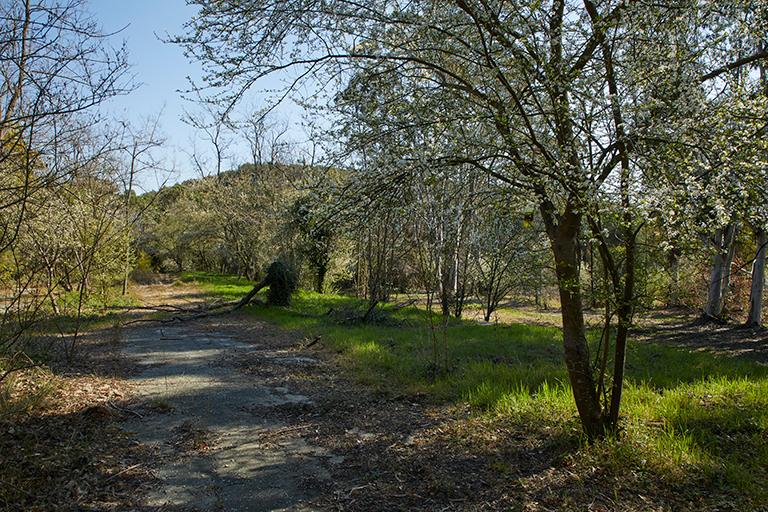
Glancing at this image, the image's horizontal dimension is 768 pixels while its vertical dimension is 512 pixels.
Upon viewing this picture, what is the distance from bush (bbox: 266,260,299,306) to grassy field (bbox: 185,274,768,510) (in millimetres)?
5909

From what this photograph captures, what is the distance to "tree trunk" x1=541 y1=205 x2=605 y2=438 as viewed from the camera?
4289mm

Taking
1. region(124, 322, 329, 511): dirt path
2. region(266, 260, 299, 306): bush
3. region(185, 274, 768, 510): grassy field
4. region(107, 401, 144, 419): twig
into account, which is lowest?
region(124, 322, 329, 511): dirt path

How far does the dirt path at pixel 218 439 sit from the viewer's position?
382cm

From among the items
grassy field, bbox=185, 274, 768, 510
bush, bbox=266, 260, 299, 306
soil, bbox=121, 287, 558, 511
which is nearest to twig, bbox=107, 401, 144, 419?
soil, bbox=121, 287, 558, 511

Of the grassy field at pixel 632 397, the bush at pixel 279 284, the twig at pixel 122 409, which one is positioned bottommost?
the twig at pixel 122 409

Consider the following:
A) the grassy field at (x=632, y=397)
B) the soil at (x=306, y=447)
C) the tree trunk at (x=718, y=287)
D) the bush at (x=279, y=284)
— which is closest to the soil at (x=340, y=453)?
the soil at (x=306, y=447)

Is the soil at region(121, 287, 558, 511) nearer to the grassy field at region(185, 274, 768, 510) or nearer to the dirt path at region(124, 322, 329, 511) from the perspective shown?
the dirt path at region(124, 322, 329, 511)

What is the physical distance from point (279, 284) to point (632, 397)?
1289 cm

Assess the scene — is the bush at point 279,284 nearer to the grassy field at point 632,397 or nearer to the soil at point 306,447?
the grassy field at point 632,397

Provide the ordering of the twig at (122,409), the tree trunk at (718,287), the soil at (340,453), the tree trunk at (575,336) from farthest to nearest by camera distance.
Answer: the tree trunk at (718,287) < the twig at (122,409) < the tree trunk at (575,336) < the soil at (340,453)

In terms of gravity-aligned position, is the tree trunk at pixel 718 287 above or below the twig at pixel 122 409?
above

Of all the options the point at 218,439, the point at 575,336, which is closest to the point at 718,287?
the point at 575,336

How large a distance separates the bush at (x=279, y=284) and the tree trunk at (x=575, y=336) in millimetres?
13138

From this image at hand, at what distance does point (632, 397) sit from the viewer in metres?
5.41
